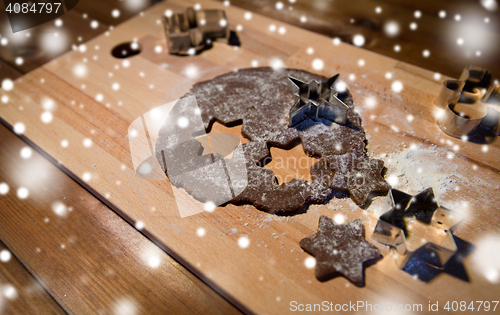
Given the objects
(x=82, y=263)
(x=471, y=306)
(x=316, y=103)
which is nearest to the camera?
(x=471, y=306)

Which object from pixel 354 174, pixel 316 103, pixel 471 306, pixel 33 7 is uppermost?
pixel 33 7

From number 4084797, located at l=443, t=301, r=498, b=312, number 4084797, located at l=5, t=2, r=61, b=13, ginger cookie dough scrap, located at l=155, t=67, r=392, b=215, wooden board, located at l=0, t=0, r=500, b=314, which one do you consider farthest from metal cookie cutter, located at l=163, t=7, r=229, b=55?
number 4084797, located at l=443, t=301, r=498, b=312

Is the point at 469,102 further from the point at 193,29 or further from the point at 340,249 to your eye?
the point at 193,29

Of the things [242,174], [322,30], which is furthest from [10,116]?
[322,30]

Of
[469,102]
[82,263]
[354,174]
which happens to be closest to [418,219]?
[354,174]

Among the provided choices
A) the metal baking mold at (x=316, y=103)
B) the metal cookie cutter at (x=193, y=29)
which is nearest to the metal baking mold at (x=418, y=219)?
the metal baking mold at (x=316, y=103)

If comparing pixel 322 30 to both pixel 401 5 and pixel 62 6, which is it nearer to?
pixel 401 5

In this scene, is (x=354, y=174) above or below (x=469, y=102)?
below
